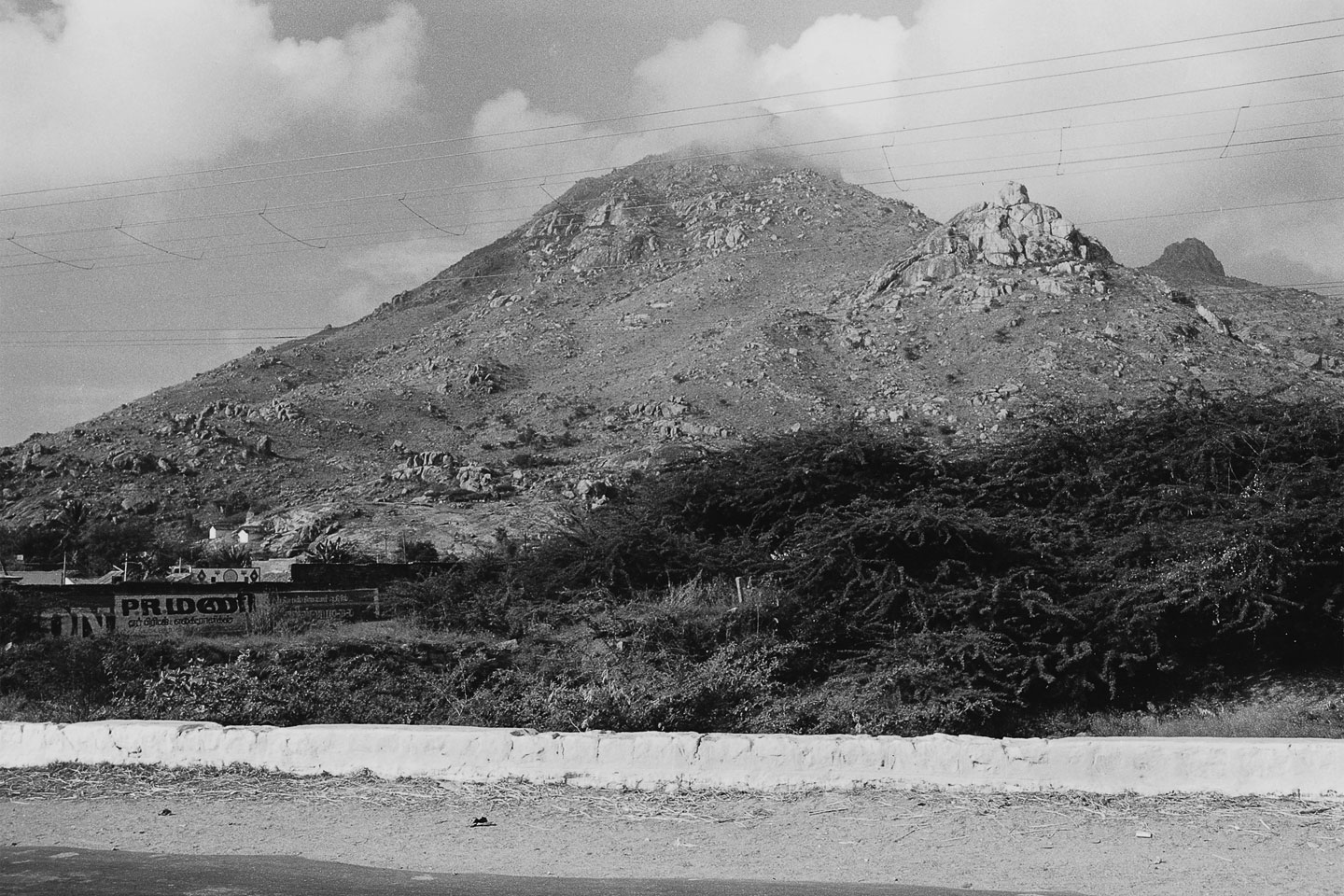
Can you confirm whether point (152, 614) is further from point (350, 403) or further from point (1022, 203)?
point (1022, 203)

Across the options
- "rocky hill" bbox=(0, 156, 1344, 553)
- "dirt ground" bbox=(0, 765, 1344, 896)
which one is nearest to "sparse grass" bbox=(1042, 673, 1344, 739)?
"dirt ground" bbox=(0, 765, 1344, 896)

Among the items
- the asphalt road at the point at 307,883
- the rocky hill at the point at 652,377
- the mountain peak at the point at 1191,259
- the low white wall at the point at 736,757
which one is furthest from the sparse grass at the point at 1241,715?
the mountain peak at the point at 1191,259

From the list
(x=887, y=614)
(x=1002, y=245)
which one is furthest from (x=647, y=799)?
(x=1002, y=245)

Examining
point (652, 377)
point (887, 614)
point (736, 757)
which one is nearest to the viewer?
point (736, 757)

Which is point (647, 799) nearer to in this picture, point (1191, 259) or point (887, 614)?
point (887, 614)

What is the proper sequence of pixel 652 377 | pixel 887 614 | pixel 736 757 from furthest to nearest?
pixel 652 377, pixel 887 614, pixel 736 757

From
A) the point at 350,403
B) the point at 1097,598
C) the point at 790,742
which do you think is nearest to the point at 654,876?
the point at 790,742
